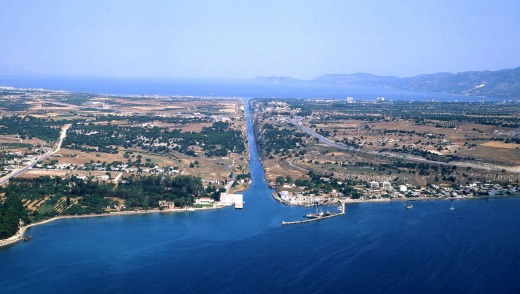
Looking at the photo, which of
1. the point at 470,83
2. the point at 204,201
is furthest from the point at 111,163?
the point at 470,83

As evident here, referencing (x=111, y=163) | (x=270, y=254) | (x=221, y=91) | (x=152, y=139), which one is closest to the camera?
(x=270, y=254)

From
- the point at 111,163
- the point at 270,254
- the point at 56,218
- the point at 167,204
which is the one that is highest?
the point at 111,163

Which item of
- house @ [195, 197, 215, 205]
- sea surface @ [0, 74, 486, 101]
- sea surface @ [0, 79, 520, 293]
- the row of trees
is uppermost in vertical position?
sea surface @ [0, 74, 486, 101]

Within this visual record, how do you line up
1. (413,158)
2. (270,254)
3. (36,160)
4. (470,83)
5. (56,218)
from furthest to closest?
(470,83), (413,158), (36,160), (56,218), (270,254)

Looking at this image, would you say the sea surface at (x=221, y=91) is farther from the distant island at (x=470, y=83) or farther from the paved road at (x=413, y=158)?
the paved road at (x=413, y=158)

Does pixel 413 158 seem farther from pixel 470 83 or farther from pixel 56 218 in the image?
pixel 470 83

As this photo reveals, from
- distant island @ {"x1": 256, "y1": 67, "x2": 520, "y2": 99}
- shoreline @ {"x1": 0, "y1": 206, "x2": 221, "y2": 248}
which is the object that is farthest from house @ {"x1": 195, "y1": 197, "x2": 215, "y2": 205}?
distant island @ {"x1": 256, "y1": 67, "x2": 520, "y2": 99}

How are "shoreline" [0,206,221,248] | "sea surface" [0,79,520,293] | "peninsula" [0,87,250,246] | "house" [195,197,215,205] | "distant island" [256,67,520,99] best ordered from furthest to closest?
"distant island" [256,67,520,99] → "house" [195,197,215,205] → "peninsula" [0,87,250,246] → "shoreline" [0,206,221,248] → "sea surface" [0,79,520,293]

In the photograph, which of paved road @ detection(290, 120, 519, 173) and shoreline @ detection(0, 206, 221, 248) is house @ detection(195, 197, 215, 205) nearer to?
shoreline @ detection(0, 206, 221, 248)

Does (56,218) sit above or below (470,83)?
below
